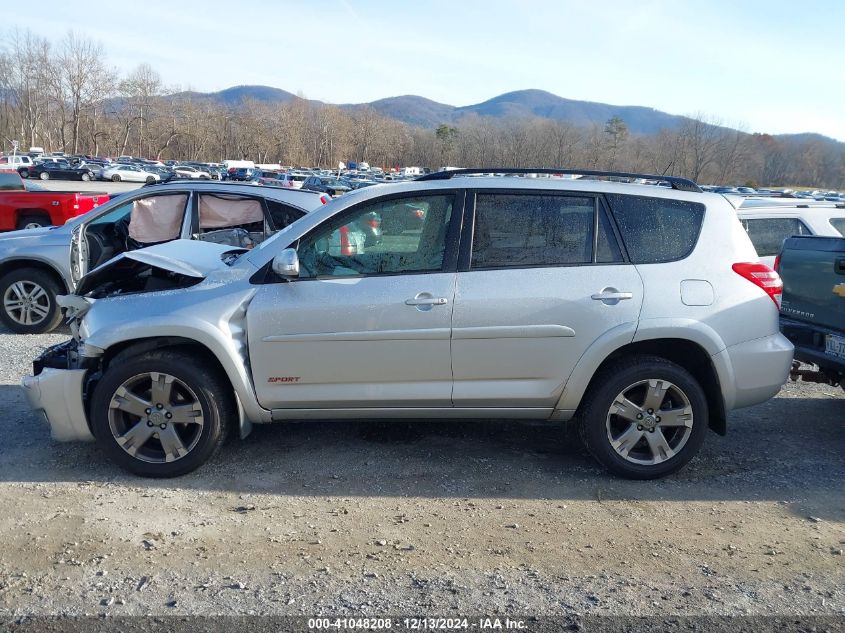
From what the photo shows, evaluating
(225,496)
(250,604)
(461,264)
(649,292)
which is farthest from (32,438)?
(649,292)

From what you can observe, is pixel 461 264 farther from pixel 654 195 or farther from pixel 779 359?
pixel 779 359

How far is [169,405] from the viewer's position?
456cm

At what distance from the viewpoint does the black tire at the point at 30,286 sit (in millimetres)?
8367

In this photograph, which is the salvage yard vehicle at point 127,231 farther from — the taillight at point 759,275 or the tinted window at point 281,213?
the taillight at point 759,275

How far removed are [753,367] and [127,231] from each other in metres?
6.88

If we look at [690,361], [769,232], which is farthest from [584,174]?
[769,232]

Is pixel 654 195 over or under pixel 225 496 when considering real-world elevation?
over

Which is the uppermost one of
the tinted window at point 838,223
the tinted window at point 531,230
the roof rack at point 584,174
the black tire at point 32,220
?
the roof rack at point 584,174

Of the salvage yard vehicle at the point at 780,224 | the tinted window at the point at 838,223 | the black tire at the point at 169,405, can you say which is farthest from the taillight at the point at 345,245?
the tinted window at the point at 838,223

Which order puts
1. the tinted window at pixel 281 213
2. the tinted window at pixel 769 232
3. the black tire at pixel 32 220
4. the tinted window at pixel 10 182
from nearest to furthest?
the tinted window at pixel 281 213 → the tinted window at pixel 769 232 → the black tire at pixel 32 220 → the tinted window at pixel 10 182

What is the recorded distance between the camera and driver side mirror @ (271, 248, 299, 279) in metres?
4.44

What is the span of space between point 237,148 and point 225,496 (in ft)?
405

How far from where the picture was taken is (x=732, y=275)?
471 centimetres

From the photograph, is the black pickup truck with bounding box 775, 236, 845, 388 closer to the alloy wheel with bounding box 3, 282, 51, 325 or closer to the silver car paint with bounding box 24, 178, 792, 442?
the silver car paint with bounding box 24, 178, 792, 442
